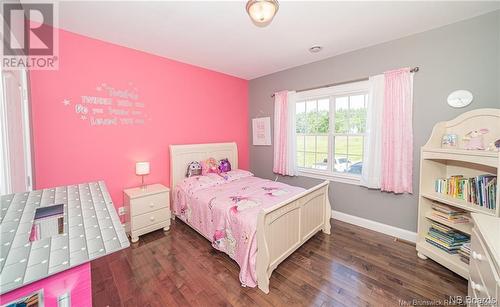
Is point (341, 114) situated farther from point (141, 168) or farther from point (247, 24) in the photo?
point (141, 168)

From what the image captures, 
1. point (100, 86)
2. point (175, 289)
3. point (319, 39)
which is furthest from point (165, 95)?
point (175, 289)

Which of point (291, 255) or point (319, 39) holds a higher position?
point (319, 39)

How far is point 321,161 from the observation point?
350 cm

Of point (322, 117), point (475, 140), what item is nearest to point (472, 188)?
point (475, 140)

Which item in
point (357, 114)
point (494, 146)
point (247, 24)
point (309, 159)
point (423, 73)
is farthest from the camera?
point (309, 159)

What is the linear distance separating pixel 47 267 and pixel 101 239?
0.19 m

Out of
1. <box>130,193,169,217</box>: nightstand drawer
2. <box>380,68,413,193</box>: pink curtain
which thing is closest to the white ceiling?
<box>380,68,413,193</box>: pink curtain

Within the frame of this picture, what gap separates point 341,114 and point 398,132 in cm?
85

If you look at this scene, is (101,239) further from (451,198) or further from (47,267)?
(451,198)

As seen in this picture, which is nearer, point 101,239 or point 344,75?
point 101,239

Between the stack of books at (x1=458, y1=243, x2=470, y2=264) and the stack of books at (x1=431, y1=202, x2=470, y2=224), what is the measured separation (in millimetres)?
223

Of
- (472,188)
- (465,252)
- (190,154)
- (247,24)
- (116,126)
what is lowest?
(465,252)

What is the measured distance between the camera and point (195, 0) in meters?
1.82

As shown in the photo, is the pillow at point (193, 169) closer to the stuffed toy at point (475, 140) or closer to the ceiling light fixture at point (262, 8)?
the ceiling light fixture at point (262, 8)
